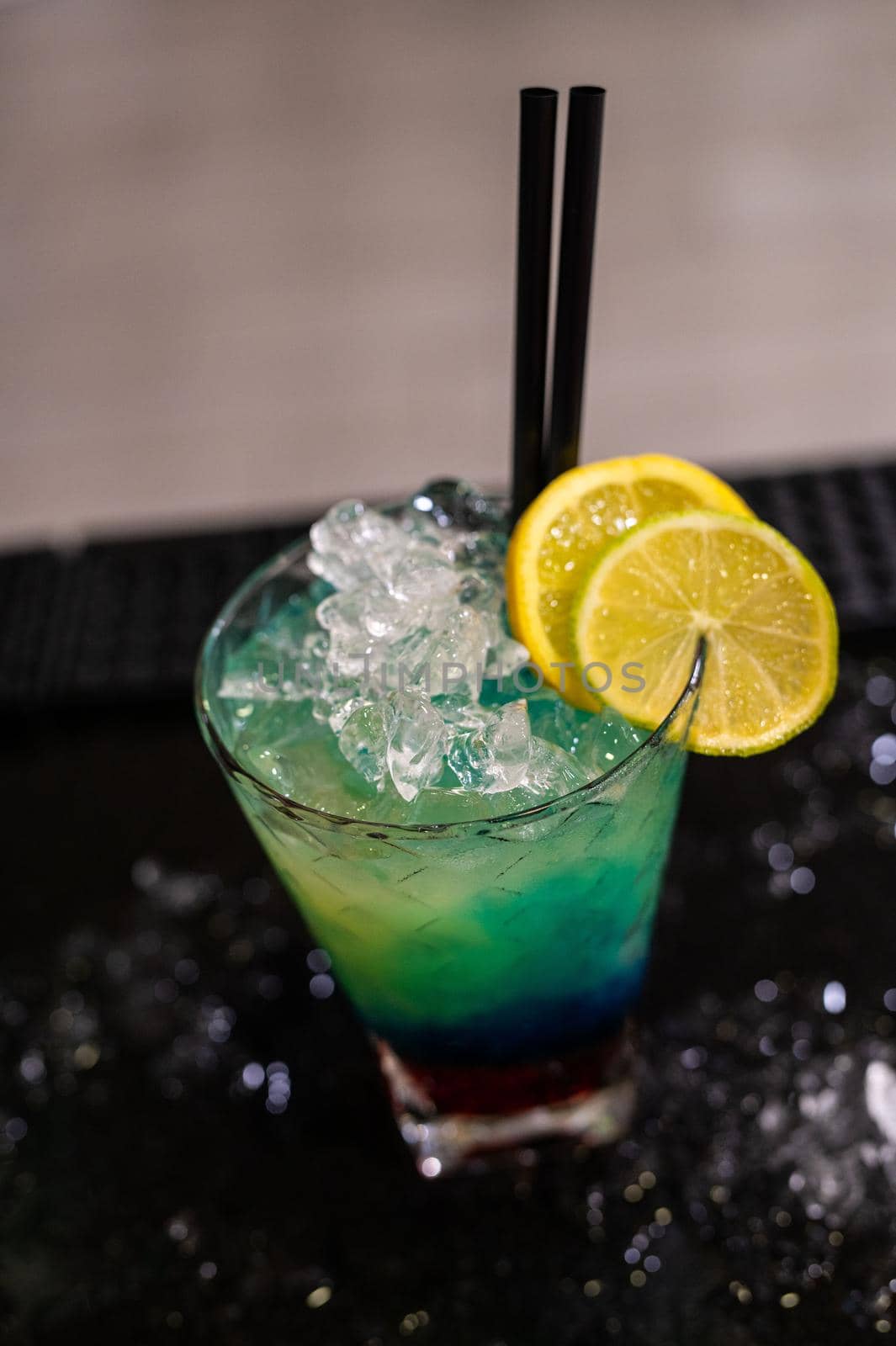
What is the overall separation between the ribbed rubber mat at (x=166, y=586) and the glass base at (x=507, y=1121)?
0.57 meters

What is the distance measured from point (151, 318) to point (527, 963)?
1934 millimetres

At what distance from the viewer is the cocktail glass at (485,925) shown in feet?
2.68

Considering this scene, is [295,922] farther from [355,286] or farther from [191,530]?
[355,286]

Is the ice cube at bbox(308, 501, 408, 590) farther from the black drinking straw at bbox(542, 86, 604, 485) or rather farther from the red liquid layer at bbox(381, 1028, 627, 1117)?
the red liquid layer at bbox(381, 1028, 627, 1117)

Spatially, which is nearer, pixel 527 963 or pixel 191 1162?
pixel 527 963

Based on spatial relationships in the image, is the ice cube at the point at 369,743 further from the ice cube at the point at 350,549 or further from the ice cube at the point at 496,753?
the ice cube at the point at 350,549

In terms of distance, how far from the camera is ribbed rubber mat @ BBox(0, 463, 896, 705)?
57.5 inches

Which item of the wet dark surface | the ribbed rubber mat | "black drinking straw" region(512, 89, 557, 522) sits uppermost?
"black drinking straw" region(512, 89, 557, 522)

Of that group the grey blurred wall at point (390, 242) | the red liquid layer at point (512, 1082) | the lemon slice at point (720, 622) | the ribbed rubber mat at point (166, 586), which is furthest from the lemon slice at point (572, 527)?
the grey blurred wall at point (390, 242)

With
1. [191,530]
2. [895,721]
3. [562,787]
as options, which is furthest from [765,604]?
[191,530]

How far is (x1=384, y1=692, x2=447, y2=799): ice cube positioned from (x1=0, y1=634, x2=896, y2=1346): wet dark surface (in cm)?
45

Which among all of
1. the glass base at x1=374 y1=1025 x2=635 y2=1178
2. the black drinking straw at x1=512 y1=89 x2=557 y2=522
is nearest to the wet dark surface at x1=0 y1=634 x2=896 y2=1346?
the glass base at x1=374 y1=1025 x2=635 y2=1178

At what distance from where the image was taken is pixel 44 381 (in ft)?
7.85

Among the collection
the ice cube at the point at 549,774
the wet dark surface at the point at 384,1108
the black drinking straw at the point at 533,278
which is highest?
the black drinking straw at the point at 533,278
